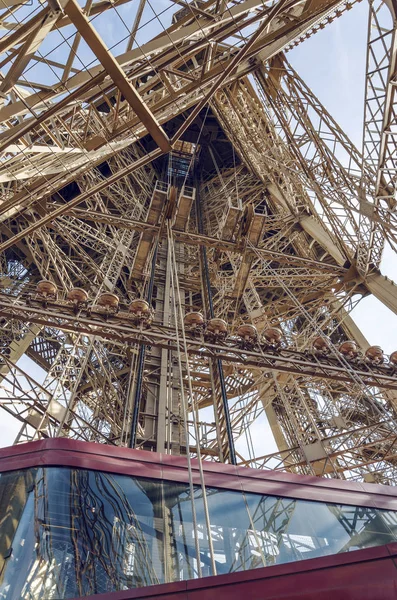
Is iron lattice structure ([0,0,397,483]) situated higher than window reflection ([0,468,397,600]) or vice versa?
iron lattice structure ([0,0,397,483])

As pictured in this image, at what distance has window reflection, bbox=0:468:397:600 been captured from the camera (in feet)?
13.3

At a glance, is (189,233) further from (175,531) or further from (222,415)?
(175,531)

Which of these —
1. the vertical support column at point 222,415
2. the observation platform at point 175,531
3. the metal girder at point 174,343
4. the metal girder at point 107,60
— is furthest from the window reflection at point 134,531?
the metal girder at point 107,60

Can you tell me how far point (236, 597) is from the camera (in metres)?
3.07

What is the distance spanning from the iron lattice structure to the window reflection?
1.01 metres

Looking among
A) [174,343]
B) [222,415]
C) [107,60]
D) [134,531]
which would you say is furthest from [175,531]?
[107,60]

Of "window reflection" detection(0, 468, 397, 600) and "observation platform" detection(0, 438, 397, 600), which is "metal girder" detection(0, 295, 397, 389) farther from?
"window reflection" detection(0, 468, 397, 600)

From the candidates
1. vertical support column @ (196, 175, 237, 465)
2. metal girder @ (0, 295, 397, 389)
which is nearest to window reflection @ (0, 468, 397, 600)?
vertical support column @ (196, 175, 237, 465)

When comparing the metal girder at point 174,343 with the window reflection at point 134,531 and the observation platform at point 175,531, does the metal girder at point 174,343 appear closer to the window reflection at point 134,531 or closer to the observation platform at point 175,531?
the observation platform at point 175,531

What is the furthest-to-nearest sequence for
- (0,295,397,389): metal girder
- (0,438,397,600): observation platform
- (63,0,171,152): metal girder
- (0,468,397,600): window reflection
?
(0,295,397,389): metal girder
(63,0,171,152): metal girder
(0,468,397,600): window reflection
(0,438,397,600): observation platform

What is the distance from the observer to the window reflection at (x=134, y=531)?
4062 millimetres

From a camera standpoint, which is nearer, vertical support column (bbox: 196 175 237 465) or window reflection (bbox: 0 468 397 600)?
window reflection (bbox: 0 468 397 600)

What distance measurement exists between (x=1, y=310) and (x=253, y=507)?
196 inches

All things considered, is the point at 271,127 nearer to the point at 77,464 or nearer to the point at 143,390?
the point at 143,390
